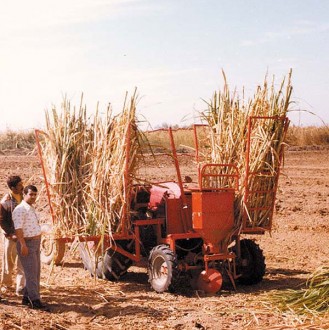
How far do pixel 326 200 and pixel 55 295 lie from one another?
972 cm

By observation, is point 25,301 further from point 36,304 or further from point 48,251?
point 48,251

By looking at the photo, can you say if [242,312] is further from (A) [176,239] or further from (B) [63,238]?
(B) [63,238]

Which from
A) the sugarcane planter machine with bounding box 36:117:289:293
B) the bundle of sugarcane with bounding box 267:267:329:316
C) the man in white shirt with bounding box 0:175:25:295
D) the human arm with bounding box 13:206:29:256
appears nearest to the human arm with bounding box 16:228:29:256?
the human arm with bounding box 13:206:29:256

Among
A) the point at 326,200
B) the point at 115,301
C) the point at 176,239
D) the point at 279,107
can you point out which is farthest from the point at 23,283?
the point at 326,200

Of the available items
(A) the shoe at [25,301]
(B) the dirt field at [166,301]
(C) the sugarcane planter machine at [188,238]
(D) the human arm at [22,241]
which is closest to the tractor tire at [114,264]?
(C) the sugarcane planter machine at [188,238]

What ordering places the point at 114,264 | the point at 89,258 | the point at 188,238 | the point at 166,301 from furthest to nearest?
the point at 89,258, the point at 114,264, the point at 188,238, the point at 166,301

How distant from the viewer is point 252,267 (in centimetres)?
897

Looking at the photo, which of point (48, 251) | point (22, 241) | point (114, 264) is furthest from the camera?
point (48, 251)

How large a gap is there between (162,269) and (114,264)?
0.93 m

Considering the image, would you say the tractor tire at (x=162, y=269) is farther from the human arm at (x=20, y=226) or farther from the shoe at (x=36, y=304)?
the human arm at (x=20, y=226)

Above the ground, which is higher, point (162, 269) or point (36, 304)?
point (162, 269)

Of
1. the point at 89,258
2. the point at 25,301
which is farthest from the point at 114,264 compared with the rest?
the point at 25,301

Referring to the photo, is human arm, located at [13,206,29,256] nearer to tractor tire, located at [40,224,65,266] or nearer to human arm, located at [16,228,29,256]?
human arm, located at [16,228,29,256]

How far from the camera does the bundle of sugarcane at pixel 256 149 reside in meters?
8.73
